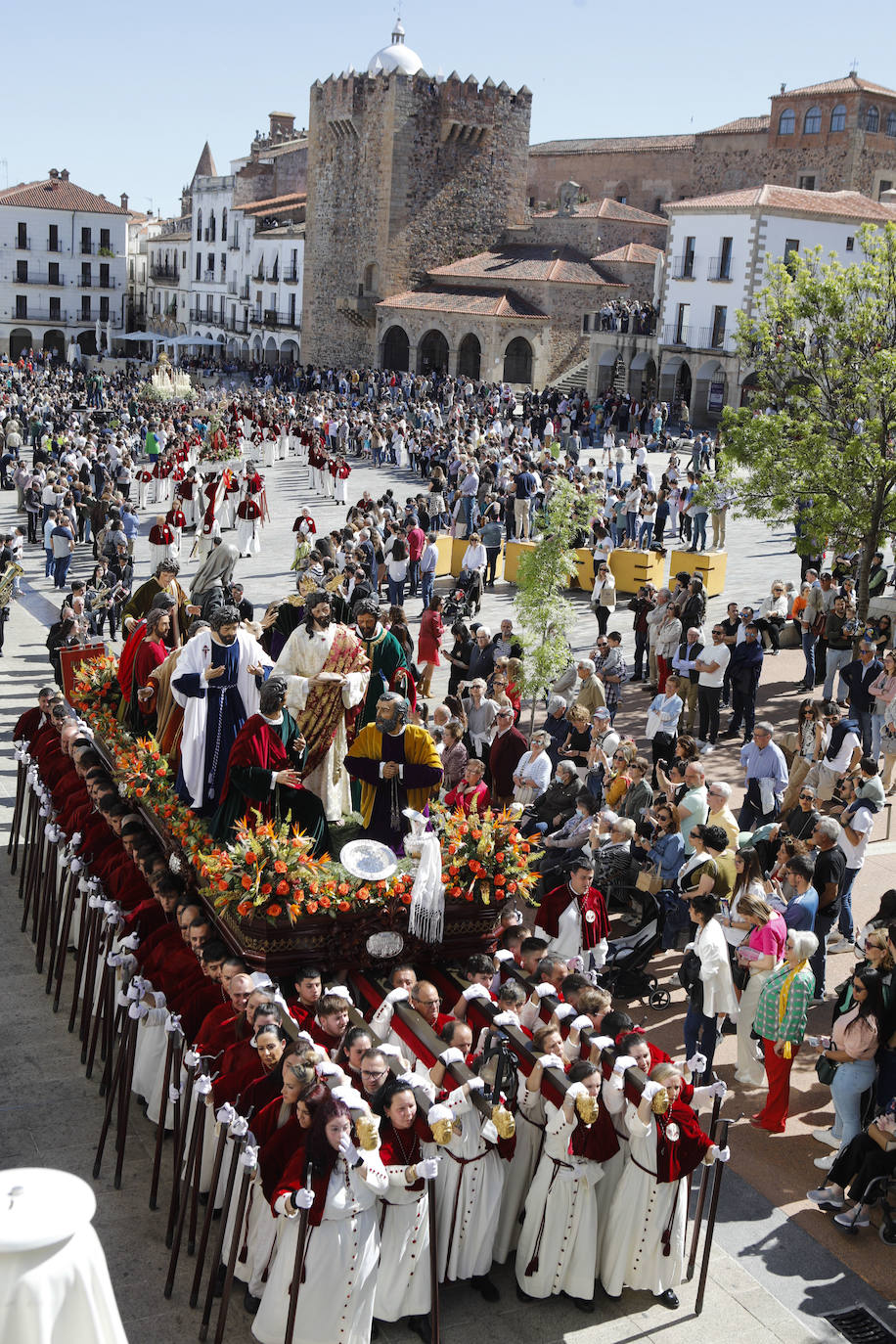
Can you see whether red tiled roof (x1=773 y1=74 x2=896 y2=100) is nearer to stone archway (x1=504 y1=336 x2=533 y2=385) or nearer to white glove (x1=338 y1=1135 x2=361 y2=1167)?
stone archway (x1=504 y1=336 x2=533 y2=385)

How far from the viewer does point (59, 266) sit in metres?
75.8

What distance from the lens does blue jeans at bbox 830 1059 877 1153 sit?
7.22 metres

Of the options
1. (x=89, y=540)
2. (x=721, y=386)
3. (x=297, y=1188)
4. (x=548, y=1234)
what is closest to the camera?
(x=297, y=1188)

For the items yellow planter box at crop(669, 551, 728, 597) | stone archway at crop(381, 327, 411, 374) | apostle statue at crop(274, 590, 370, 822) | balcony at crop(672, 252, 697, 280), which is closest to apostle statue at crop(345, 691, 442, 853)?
apostle statue at crop(274, 590, 370, 822)

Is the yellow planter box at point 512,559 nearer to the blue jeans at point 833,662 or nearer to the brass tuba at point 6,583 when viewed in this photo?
the blue jeans at point 833,662

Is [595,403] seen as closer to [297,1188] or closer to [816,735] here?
[816,735]

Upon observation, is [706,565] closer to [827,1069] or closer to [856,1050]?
[827,1069]

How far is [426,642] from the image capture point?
15570mm

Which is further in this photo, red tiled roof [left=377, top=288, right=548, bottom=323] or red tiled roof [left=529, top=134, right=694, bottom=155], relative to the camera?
red tiled roof [left=529, top=134, right=694, bottom=155]

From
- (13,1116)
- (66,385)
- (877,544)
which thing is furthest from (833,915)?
(66,385)

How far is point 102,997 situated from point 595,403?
3954cm

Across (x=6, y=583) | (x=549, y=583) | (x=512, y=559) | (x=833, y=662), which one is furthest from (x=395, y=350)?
(x=549, y=583)

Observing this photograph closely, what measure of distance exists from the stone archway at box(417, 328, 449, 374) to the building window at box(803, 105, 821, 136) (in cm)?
1651

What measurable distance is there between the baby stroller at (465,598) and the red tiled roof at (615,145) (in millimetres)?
48052
